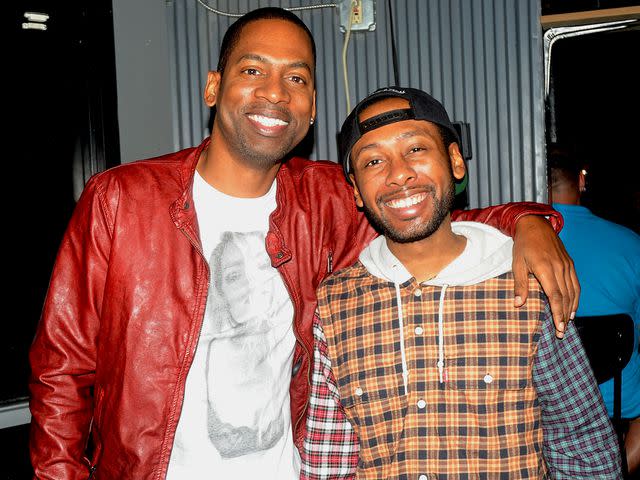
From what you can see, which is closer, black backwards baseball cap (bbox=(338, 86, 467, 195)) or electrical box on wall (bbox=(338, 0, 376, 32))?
black backwards baseball cap (bbox=(338, 86, 467, 195))

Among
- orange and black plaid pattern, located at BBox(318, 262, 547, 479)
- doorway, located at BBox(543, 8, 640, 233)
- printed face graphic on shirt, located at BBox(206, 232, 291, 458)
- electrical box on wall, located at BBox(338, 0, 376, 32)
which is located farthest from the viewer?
doorway, located at BBox(543, 8, 640, 233)

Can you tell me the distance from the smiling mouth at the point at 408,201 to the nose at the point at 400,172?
0.15ft

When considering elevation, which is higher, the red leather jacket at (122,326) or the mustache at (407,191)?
the mustache at (407,191)

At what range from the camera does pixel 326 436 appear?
1.81 meters

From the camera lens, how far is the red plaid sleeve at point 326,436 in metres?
1.80

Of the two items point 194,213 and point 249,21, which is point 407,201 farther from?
point 249,21

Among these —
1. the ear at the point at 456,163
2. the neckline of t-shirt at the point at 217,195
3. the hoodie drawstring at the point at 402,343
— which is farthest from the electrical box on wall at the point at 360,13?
the hoodie drawstring at the point at 402,343

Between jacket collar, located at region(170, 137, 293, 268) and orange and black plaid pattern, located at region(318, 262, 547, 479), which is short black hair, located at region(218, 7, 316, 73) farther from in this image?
orange and black plaid pattern, located at region(318, 262, 547, 479)

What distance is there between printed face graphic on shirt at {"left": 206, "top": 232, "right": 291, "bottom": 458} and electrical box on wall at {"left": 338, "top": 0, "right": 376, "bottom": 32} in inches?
63.1

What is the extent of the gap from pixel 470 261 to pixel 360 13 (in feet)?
5.69

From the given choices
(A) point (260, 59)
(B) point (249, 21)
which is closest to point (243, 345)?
(A) point (260, 59)

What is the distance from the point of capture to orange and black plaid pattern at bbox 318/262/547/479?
5.37 feet

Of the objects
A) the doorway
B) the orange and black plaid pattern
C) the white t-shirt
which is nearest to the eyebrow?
the white t-shirt

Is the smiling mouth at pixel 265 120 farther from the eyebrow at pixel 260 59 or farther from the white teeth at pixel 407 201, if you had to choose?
the white teeth at pixel 407 201
